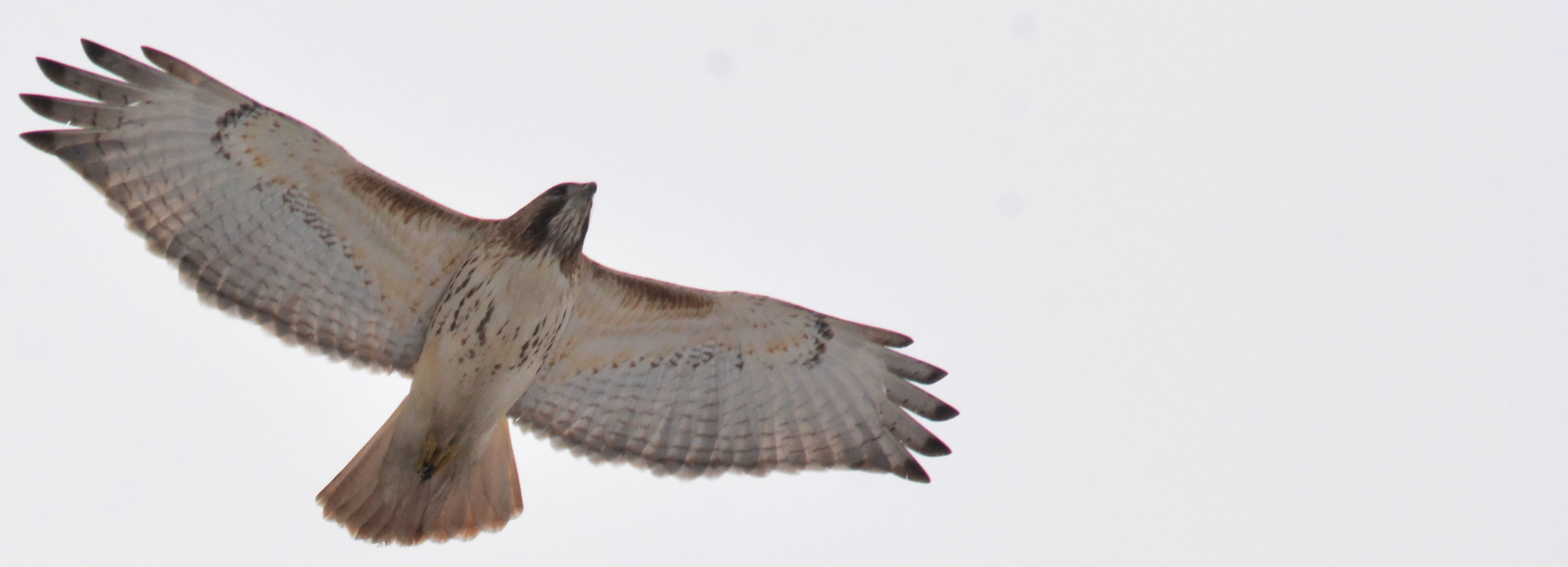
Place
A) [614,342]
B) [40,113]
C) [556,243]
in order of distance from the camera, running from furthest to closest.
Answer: [614,342] → [556,243] → [40,113]

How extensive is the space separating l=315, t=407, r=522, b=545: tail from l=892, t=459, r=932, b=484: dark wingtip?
270cm

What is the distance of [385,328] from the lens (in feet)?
29.2

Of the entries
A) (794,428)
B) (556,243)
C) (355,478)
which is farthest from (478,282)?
(794,428)

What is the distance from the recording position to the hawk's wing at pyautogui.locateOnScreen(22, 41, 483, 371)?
7.85 metres

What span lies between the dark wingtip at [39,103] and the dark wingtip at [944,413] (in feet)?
18.8

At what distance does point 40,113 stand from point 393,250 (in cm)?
210

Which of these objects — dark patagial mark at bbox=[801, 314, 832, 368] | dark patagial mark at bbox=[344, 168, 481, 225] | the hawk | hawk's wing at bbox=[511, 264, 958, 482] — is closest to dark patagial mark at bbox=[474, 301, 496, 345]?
the hawk

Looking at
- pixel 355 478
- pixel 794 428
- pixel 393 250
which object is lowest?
pixel 355 478

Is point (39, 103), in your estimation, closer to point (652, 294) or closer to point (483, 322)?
point (483, 322)

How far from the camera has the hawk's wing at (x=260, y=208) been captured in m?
7.85

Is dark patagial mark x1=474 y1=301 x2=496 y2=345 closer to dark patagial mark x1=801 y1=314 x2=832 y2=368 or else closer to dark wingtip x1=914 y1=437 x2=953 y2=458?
dark patagial mark x1=801 y1=314 x2=832 y2=368

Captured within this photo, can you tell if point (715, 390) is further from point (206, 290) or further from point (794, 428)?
point (206, 290)

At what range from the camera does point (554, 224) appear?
835 centimetres

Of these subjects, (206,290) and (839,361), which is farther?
(839,361)
